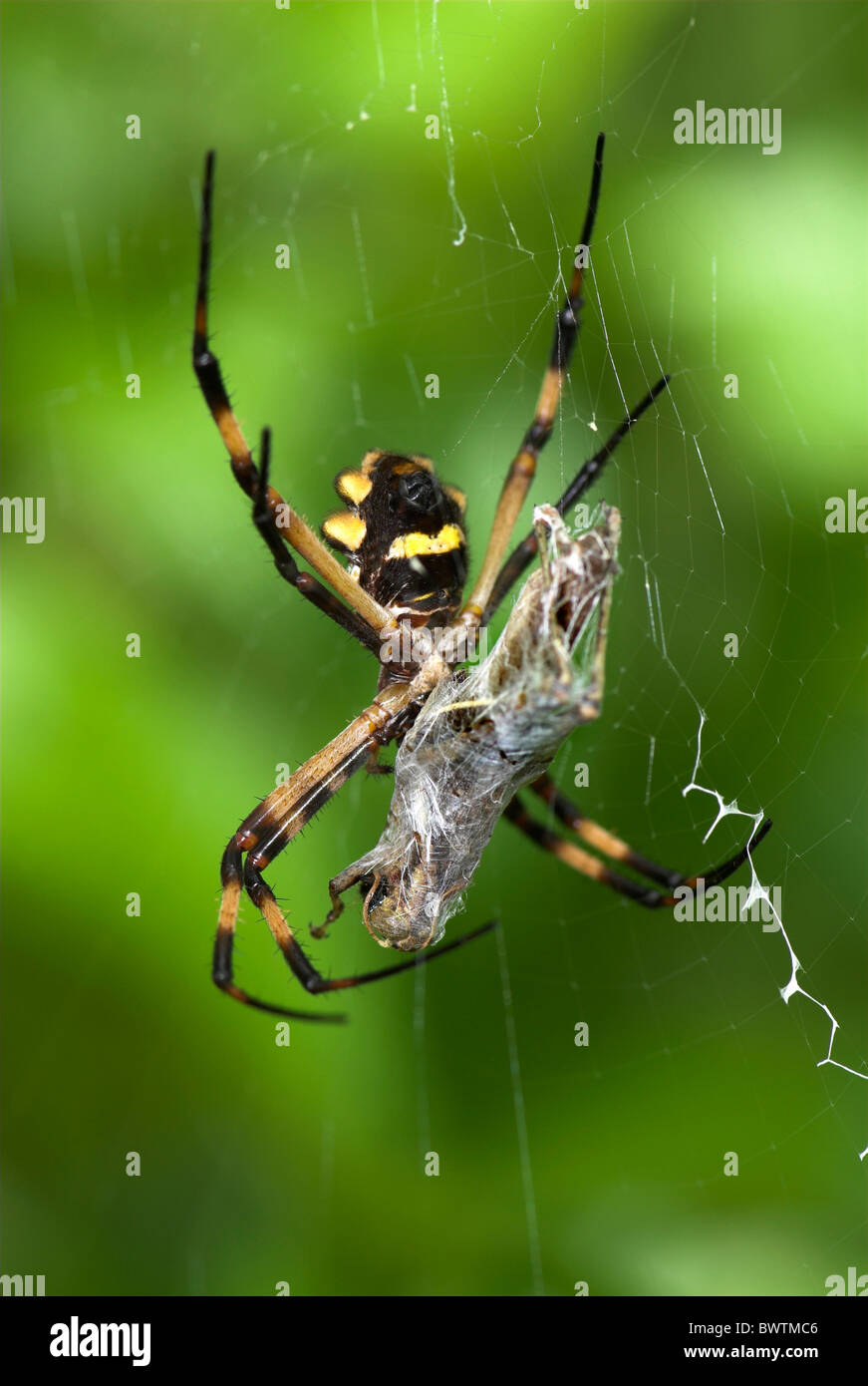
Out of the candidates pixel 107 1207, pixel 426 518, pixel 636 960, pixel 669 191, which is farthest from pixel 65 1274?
pixel 669 191

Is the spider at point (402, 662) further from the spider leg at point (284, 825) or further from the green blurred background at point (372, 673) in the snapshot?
the green blurred background at point (372, 673)

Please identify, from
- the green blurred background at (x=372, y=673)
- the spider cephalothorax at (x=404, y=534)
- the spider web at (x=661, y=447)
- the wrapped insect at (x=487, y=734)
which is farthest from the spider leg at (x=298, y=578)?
the spider web at (x=661, y=447)

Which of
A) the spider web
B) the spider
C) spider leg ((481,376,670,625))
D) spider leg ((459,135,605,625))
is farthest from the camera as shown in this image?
the spider web

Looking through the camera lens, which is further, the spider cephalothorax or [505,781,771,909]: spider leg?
[505,781,771,909]: spider leg

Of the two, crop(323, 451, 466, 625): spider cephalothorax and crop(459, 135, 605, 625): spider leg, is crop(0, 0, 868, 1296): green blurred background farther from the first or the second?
crop(323, 451, 466, 625): spider cephalothorax

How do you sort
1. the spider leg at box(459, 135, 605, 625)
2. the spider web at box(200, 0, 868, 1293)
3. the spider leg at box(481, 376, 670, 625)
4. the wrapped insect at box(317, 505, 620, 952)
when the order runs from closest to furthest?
the wrapped insect at box(317, 505, 620, 952) → the spider leg at box(459, 135, 605, 625) → the spider leg at box(481, 376, 670, 625) → the spider web at box(200, 0, 868, 1293)

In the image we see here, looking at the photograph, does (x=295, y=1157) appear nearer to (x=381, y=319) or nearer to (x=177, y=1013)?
(x=177, y=1013)

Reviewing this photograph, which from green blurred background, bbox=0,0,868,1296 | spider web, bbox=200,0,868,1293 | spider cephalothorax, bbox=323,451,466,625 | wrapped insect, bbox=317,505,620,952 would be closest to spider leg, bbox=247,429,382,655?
spider cephalothorax, bbox=323,451,466,625
